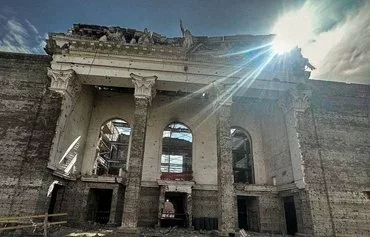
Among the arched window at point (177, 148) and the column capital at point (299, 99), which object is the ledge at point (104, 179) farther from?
the column capital at point (299, 99)

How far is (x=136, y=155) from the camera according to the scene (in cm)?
1057

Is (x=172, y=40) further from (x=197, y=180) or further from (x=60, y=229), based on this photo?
(x=60, y=229)

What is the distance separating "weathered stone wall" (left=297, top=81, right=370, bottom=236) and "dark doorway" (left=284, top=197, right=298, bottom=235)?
69.9 inches

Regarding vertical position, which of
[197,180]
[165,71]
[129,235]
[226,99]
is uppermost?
[165,71]

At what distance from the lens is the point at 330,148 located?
1214 cm

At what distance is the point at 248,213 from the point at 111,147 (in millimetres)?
10077

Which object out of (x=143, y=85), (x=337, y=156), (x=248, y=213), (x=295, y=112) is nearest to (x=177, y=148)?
(x=248, y=213)

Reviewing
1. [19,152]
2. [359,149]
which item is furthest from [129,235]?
[359,149]

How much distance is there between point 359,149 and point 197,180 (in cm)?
846

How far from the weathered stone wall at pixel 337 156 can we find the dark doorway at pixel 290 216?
Answer: 1777mm

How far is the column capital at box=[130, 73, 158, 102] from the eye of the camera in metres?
11.7

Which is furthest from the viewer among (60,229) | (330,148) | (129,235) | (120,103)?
(120,103)

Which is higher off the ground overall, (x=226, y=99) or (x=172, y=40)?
(x=172, y=40)

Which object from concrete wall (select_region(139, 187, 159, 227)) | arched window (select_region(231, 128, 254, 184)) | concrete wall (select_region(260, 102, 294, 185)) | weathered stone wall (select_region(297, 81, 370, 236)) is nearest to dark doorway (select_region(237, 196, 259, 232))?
arched window (select_region(231, 128, 254, 184))
